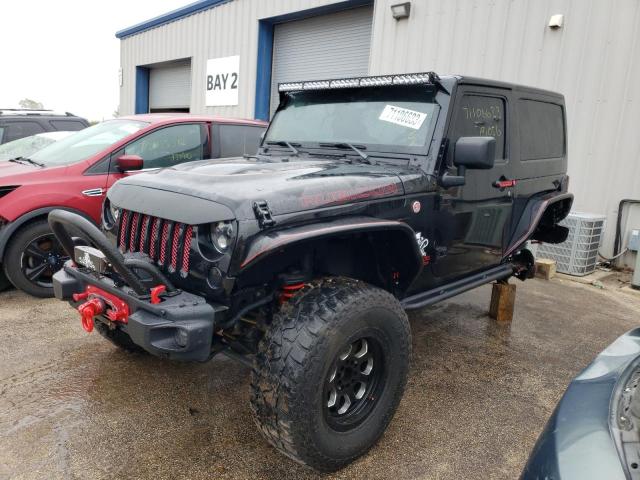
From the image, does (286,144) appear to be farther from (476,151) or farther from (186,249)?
(186,249)

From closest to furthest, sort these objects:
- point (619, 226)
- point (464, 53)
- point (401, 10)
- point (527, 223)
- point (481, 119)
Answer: point (481, 119) → point (527, 223) → point (619, 226) → point (464, 53) → point (401, 10)

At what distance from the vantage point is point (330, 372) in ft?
7.21

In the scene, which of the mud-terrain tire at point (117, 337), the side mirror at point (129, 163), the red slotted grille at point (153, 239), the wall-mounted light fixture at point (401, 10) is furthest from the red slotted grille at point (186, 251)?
the wall-mounted light fixture at point (401, 10)

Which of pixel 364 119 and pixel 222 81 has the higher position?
pixel 222 81

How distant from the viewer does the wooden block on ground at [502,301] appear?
4480 mm

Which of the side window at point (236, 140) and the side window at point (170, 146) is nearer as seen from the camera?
the side window at point (170, 146)

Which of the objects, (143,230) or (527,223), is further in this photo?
(527,223)

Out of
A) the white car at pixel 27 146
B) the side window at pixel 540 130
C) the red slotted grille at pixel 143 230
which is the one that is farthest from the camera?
the white car at pixel 27 146

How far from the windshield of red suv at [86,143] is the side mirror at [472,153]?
10.7ft

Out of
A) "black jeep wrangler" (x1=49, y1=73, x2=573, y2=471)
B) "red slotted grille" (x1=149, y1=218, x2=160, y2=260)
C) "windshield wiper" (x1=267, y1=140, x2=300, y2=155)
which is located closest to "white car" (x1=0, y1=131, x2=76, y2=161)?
"windshield wiper" (x1=267, y1=140, x2=300, y2=155)

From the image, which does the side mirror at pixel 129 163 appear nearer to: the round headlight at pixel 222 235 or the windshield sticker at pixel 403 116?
the windshield sticker at pixel 403 116

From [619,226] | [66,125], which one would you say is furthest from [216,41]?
[619,226]

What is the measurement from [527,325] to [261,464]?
10.1 feet

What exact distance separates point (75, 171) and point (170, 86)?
11.6 meters
